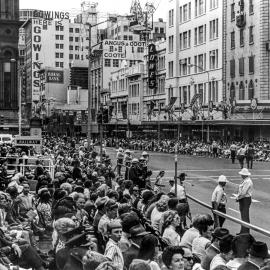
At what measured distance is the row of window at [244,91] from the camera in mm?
68312

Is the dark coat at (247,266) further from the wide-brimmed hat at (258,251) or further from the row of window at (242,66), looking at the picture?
the row of window at (242,66)

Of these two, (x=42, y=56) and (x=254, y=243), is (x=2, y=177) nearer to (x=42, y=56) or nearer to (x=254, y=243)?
(x=254, y=243)

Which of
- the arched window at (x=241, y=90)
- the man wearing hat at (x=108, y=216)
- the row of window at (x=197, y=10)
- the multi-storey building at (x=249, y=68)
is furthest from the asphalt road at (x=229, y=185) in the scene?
Result: the row of window at (x=197, y=10)

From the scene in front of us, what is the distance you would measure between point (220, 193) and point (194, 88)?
66.5m

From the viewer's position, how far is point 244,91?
70.1 metres

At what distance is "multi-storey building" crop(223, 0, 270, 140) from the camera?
6396 centimetres

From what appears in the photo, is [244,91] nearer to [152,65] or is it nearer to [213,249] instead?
[152,65]

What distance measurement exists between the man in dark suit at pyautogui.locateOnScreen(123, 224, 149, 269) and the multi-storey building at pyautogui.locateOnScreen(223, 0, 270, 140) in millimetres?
53169

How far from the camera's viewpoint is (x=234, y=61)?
72.8m

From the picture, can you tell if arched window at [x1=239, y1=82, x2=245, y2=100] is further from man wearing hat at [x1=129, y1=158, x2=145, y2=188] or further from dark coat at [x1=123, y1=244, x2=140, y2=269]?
dark coat at [x1=123, y1=244, x2=140, y2=269]

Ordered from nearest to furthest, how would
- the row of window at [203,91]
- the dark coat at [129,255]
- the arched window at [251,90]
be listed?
the dark coat at [129,255] → the arched window at [251,90] → the row of window at [203,91]

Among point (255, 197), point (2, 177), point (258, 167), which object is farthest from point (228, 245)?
point (258, 167)

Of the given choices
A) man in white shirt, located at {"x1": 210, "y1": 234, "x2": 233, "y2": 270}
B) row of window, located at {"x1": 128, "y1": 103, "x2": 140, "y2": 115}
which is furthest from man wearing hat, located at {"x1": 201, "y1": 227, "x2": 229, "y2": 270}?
row of window, located at {"x1": 128, "y1": 103, "x2": 140, "y2": 115}

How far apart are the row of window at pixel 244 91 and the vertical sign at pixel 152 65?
24285mm
